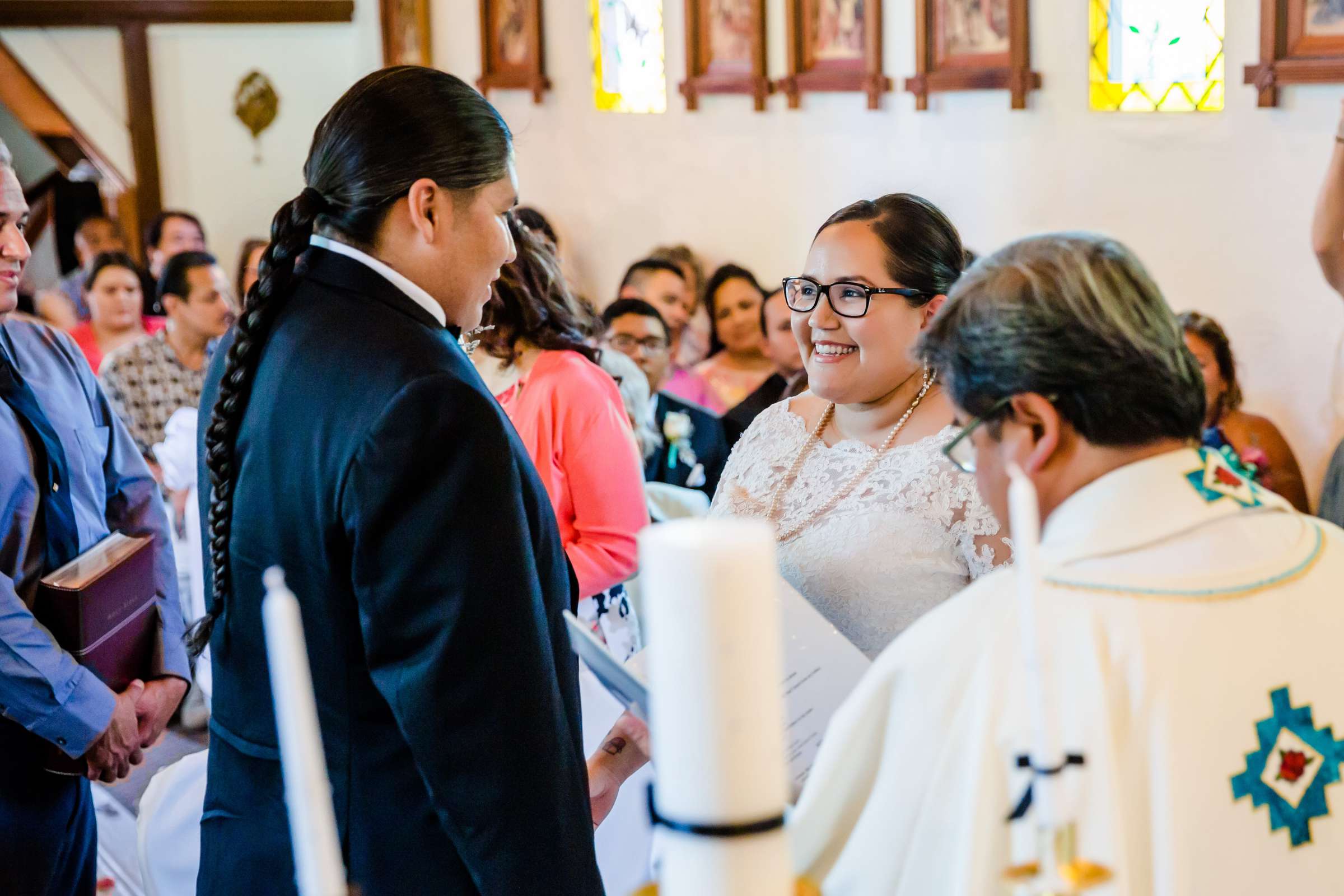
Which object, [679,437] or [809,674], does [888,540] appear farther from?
[679,437]

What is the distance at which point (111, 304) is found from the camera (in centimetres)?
710

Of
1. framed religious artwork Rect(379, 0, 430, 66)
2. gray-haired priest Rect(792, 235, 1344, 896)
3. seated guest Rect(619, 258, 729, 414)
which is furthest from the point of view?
framed religious artwork Rect(379, 0, 430, 66)

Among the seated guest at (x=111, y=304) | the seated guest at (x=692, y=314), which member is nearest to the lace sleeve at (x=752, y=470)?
the seated guest at (x=692, y=314)

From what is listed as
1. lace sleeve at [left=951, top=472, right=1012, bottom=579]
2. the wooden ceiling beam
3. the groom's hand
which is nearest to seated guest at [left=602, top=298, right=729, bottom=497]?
the groom's hand

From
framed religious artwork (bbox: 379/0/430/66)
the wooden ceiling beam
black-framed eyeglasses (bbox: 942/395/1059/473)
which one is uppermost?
the wooden ceiling beam

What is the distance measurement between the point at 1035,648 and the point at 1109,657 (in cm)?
49

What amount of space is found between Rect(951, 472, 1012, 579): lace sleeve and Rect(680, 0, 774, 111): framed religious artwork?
5.05 metres

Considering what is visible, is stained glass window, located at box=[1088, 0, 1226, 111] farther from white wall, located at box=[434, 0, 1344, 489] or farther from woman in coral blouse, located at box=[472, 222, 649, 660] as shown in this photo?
woman in coral blouse, located at box=[472, 222, 649, 660]

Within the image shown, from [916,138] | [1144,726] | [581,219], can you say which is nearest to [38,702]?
[1144,726]

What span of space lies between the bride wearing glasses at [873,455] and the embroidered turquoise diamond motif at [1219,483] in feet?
2.54

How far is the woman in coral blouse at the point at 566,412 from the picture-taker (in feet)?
10.8

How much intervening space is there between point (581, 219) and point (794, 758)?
Answer: 6861mm

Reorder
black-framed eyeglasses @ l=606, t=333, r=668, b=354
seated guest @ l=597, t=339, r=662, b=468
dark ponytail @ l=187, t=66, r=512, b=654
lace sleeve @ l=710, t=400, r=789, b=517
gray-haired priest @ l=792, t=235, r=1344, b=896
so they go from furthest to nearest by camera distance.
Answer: black-framed eyeglasses @ l=606, t=333, r=668, b=354, seated guest @ l=597, t=339, r=662, b=468, lace sleeve @ l=710, t=400, r=789, b=517, dark ponytail @ l=187, t=66, r=512, b=654, gray-haired priest @ l=792, t=235, r=1344, b=896

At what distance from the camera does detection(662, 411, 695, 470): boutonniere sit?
A: 525 cm
